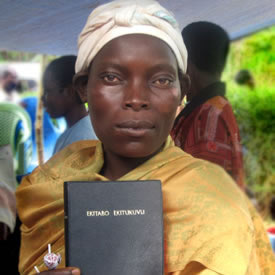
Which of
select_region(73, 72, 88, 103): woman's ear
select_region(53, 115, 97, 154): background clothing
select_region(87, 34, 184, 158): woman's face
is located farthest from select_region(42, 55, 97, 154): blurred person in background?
select_region(87, 34, 184, 158): woman's face

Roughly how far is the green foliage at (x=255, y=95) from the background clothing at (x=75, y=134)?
44cm

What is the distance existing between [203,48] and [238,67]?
190mm

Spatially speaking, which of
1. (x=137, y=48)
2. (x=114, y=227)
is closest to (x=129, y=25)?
(x=137, y=48)

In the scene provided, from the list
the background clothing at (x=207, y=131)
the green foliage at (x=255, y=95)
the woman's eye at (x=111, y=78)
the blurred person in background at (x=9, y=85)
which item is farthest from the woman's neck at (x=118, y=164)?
the blurred person in background at (x=9, y=85)

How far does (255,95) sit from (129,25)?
735mm

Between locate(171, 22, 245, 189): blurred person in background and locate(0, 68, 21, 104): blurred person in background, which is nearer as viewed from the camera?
locate(171, 22, 245, 189): blurred person in background

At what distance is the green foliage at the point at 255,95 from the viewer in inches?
48.8

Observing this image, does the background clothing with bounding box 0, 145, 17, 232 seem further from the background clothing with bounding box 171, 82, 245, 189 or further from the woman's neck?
the background clothing with bounding box 171, 82, 245, 189

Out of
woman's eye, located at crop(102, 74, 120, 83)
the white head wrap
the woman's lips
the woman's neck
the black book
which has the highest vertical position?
the white head wrap

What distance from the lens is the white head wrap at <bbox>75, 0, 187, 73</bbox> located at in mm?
942

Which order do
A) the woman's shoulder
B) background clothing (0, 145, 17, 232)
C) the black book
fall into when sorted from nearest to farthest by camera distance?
the black book, the woman's shoulder, background clothing (0, 145, 17, 232)

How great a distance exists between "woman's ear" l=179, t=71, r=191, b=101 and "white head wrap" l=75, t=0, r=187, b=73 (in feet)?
0.09

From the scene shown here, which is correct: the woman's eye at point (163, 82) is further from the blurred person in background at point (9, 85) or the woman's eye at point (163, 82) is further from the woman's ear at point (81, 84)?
the blurred person in background at point (9, 85)

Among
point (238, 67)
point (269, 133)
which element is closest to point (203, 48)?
point (238, 67)
